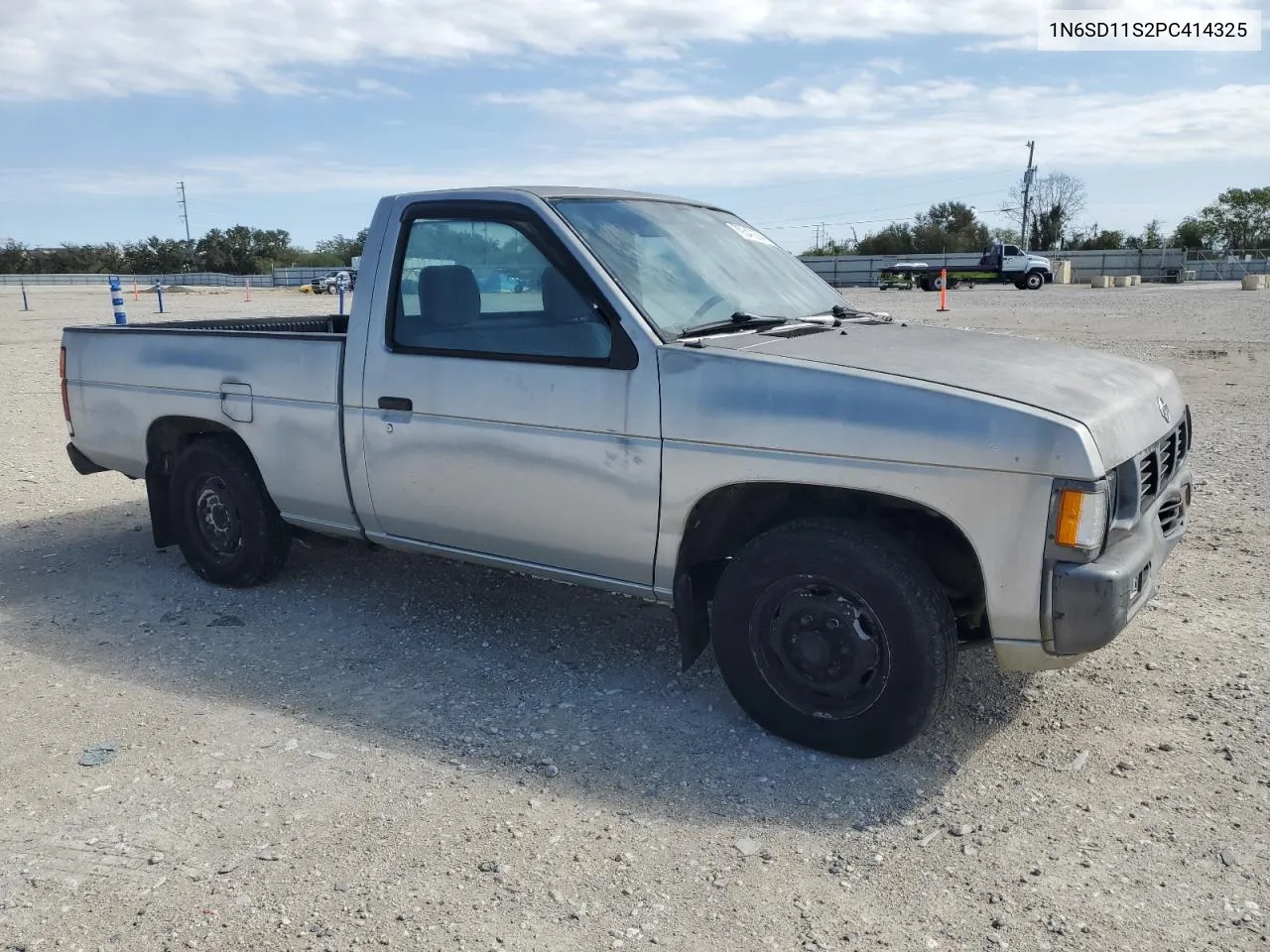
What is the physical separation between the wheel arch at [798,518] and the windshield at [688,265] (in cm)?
65

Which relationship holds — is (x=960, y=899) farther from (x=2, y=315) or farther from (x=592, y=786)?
(x=2, y=315)

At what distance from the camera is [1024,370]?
3.53m

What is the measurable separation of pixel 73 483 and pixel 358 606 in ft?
13.1

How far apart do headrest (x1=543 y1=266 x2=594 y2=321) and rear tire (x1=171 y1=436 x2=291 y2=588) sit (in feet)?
6.61

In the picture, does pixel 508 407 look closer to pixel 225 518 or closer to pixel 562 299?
pixel 562 299

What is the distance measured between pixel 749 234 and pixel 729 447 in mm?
1612

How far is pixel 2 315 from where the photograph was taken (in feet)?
99.3

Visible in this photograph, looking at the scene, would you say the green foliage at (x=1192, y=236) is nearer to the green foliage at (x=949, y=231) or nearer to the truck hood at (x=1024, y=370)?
the green foliage at (x=949, y=231)

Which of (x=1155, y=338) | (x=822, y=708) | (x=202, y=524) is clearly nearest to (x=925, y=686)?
(x=822, y=708)

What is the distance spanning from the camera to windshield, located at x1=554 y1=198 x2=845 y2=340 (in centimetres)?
389

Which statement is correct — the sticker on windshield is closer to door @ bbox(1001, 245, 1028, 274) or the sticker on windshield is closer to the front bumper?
the front bumper

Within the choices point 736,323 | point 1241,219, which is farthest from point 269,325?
point 1241,219

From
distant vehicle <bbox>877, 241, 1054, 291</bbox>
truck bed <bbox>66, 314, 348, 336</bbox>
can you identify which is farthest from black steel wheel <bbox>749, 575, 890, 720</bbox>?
distant vehicle <bbox>877, 241, 1054, 291</bbox>

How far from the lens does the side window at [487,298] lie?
3.88 m
